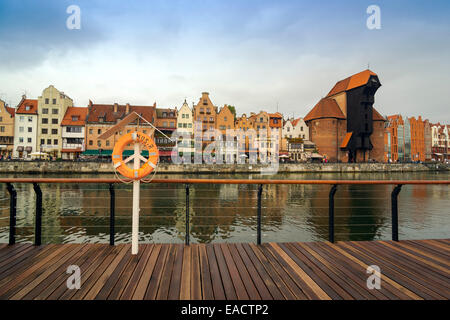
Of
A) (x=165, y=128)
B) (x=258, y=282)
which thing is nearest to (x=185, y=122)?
(x=165, y=128)

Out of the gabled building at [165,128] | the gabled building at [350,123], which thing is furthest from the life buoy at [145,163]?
the gabled building at [350,123]

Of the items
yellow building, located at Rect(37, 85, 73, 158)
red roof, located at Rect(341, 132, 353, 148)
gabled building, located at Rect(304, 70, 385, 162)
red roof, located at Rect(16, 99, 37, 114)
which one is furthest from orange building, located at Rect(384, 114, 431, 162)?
red roof, located at Rect(16, 99, 37, 114)

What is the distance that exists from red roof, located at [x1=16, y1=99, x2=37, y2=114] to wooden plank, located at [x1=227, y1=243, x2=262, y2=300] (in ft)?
181

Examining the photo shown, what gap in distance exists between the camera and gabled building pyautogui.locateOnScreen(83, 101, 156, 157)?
4253 cm

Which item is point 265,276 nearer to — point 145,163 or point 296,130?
point 145,163

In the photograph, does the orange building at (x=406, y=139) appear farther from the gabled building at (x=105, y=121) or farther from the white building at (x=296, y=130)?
the gabled building at (x=105, y=121)

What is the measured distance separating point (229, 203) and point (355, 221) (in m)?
7.61

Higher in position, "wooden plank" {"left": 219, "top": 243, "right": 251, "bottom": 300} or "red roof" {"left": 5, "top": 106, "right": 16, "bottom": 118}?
"red roof" {"left": 5, "top": 106, "right": 16, "bottom": 118}

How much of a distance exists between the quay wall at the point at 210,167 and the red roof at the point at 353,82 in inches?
702

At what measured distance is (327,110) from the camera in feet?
174

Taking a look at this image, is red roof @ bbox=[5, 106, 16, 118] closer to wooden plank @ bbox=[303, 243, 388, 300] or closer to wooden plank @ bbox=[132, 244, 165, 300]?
wooden plank @ bbox=[132, 244, 165, 300]
